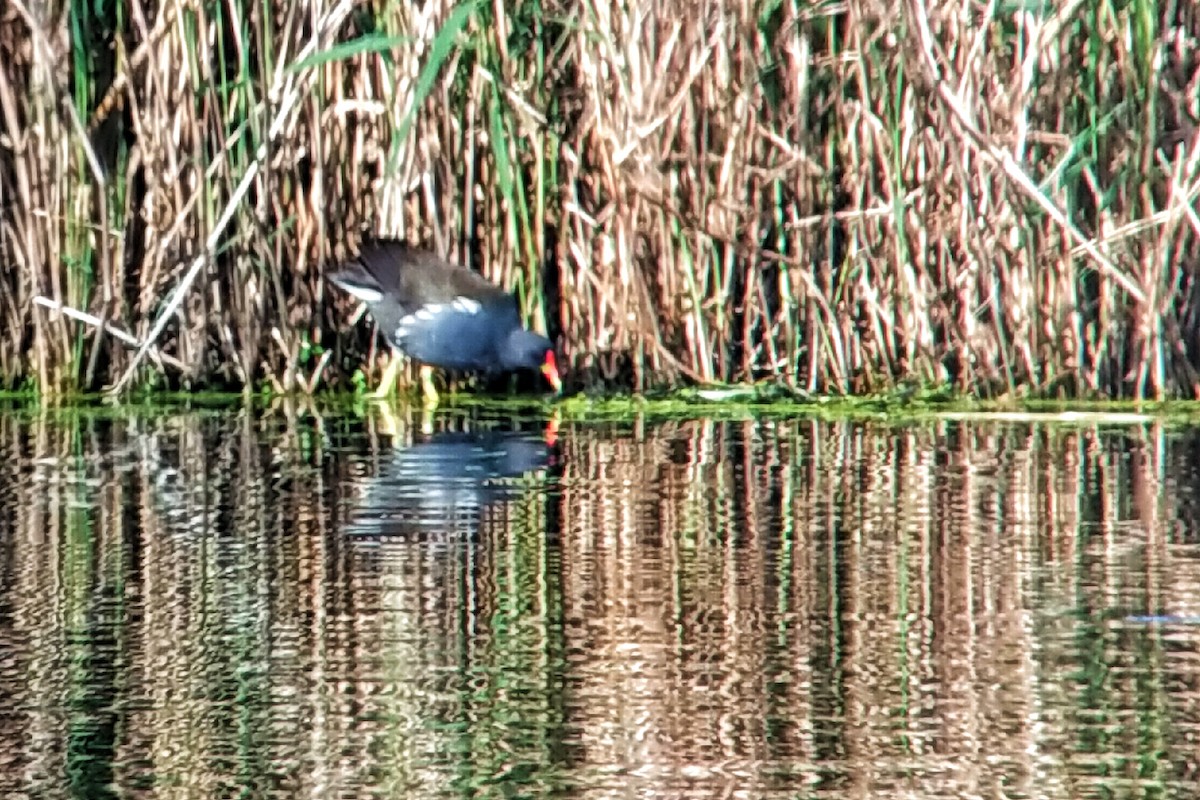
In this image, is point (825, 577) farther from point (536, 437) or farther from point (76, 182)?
point (76, 182)

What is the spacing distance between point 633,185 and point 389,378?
106 cm

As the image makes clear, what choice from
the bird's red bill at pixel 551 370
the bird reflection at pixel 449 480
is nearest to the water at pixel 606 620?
the bird reflection at pixel 449 480

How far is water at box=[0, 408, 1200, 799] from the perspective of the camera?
9.57 ft

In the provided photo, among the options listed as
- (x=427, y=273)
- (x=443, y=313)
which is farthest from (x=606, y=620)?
(x=427, y=273)

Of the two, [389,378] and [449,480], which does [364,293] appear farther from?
[449,480]

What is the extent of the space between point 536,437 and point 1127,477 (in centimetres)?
177

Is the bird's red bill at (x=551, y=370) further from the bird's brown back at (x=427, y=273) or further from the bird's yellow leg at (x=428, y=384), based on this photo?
the bird's yellow leg at (x=428, y=384)

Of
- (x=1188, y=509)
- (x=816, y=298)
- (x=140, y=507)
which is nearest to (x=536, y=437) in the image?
(x=816, y=298)

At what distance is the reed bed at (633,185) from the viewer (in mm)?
6926

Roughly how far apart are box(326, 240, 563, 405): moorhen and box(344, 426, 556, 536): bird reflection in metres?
0.48

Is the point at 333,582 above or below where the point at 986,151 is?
below

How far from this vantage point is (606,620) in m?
3.83

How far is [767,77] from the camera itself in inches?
286

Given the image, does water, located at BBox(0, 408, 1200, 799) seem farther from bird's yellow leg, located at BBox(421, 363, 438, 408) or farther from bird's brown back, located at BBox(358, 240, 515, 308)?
bird's yellow leg, located at BBox(421, 363, 438, 408)
